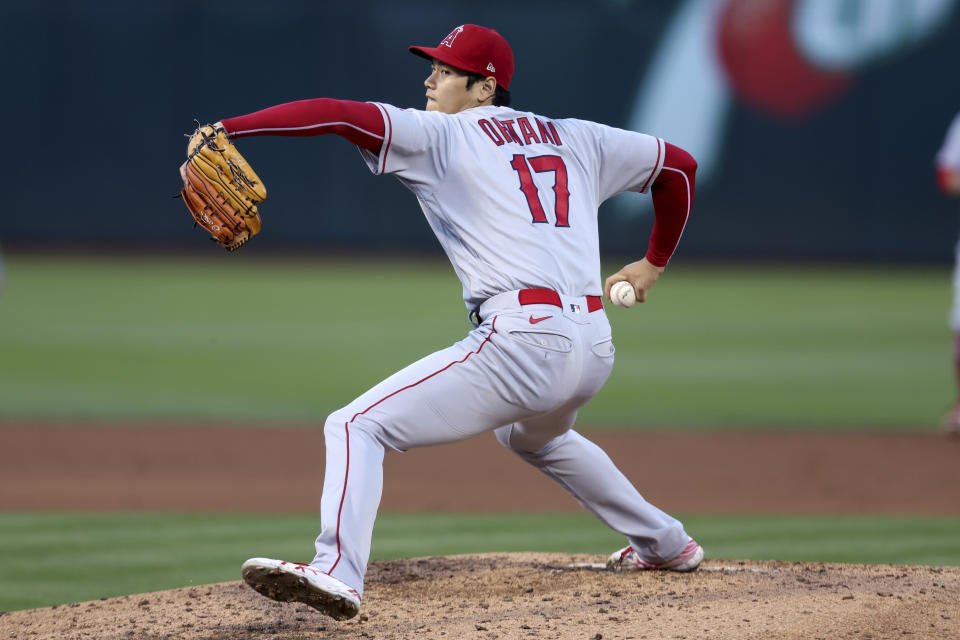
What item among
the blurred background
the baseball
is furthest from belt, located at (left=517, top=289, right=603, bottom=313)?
the blurred background

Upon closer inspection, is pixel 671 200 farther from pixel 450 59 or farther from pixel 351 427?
pixel 351 427

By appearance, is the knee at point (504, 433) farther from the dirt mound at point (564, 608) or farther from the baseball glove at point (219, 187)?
the baseball glove at point (219, 187)

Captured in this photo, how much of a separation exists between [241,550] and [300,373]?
5260 millimetres

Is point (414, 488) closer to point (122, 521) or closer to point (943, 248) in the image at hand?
point (122, 521)

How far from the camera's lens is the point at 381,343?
11312 mm

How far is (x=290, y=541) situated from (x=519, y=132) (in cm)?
210

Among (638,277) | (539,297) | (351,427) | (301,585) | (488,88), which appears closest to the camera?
(301,585)

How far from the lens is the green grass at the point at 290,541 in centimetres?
431

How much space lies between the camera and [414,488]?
20.2 ft

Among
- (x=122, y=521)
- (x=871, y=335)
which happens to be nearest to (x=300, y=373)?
(x=122, y=521)

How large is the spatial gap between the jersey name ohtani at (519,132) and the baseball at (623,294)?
1.50 ft

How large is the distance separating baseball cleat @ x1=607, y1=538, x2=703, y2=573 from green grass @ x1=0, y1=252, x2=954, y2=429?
154 inches

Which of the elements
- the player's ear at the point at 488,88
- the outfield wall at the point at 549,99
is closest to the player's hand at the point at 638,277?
the player's ear at the point at 488,88

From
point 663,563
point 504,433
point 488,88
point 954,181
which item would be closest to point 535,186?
point 488,88
